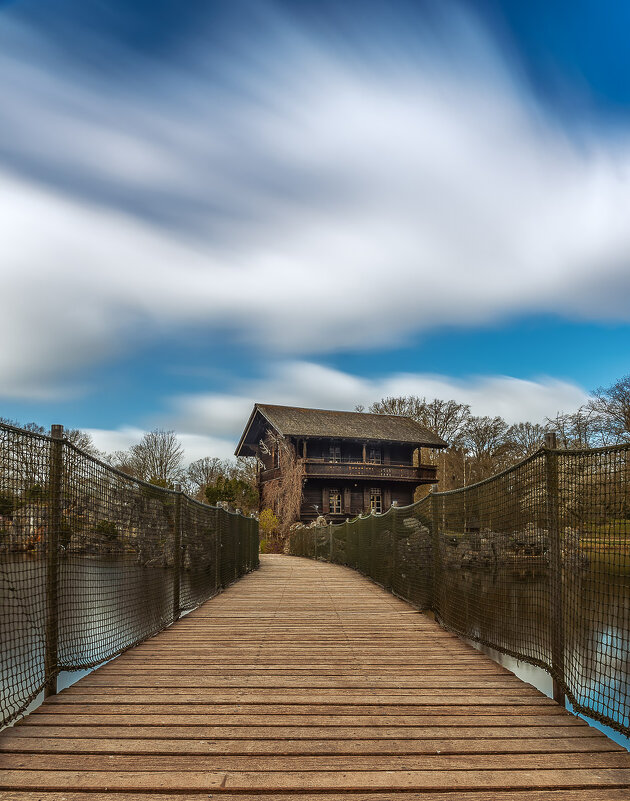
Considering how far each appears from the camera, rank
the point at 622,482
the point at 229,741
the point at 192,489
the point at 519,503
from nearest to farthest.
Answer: the point at 229,741 → the point at 622,482 → the point at 519,503 → the point at 192,489

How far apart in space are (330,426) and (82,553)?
30170 millimetres

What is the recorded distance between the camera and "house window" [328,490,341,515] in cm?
3447

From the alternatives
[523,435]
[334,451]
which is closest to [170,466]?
[334,451]

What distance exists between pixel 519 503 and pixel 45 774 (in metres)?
3.73

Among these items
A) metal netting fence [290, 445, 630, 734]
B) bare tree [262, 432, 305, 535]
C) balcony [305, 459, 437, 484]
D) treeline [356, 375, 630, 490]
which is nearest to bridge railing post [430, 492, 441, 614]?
metal netting fence [290, 445, 630, 734]

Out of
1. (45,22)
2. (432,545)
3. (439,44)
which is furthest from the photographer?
(45,22)

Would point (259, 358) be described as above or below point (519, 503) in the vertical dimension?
above

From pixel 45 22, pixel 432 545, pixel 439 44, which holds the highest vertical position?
pixel 45 22

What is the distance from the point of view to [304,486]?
1335 inches

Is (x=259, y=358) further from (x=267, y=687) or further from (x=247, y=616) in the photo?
(x=267, y=687)

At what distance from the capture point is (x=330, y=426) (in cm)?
3581

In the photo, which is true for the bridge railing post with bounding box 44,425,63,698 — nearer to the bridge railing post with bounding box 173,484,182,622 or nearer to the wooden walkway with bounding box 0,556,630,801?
the wooden walkway with bounding box 0,556,630,801

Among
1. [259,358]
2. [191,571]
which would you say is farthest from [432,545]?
[259,358]

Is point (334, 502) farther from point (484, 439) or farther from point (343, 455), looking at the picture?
point (484, 439)
